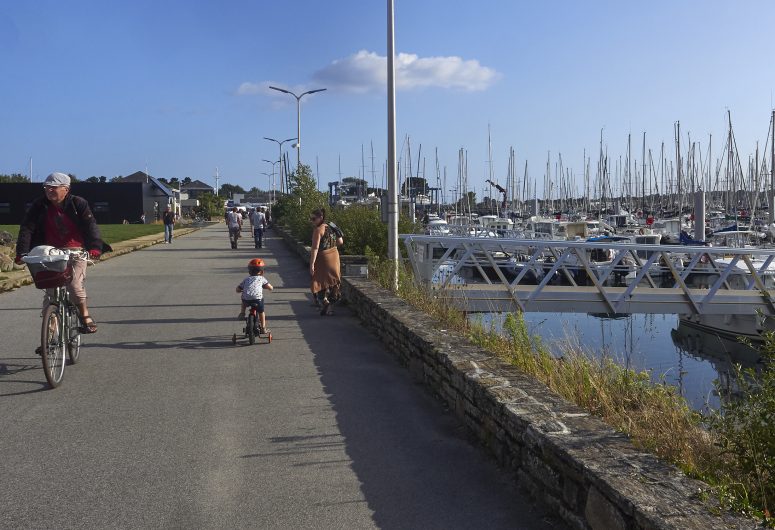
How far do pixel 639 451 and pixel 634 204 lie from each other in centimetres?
7450

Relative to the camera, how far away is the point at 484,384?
5445 mm

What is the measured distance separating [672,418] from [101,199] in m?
74.3

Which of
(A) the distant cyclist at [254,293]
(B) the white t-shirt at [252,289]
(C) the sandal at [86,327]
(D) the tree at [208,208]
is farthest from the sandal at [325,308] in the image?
(D) the tree at [208,208]

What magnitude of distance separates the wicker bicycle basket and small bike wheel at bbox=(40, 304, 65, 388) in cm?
23

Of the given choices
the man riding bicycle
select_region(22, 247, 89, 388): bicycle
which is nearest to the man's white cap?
the man riding bicycle

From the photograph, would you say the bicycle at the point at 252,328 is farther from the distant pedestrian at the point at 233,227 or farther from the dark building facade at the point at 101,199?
the dark building facade at the point at 101,199

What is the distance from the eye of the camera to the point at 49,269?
7.11 m

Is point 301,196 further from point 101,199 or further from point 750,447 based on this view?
point 101,199

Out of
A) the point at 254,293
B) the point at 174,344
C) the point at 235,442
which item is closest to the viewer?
the point at 235,442

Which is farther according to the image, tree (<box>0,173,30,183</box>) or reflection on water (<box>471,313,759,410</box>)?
tree (<box>0,173,30,183</box>)

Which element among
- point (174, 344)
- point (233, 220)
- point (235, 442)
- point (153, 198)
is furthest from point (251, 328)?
point (153, 198)

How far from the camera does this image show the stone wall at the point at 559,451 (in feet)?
10.8

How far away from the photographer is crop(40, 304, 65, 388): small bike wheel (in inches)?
270

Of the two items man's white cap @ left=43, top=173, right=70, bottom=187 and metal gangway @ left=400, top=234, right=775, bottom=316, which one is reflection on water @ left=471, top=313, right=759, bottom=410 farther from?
man's white cap @ left=43, top=173, right=70, bottom=187
